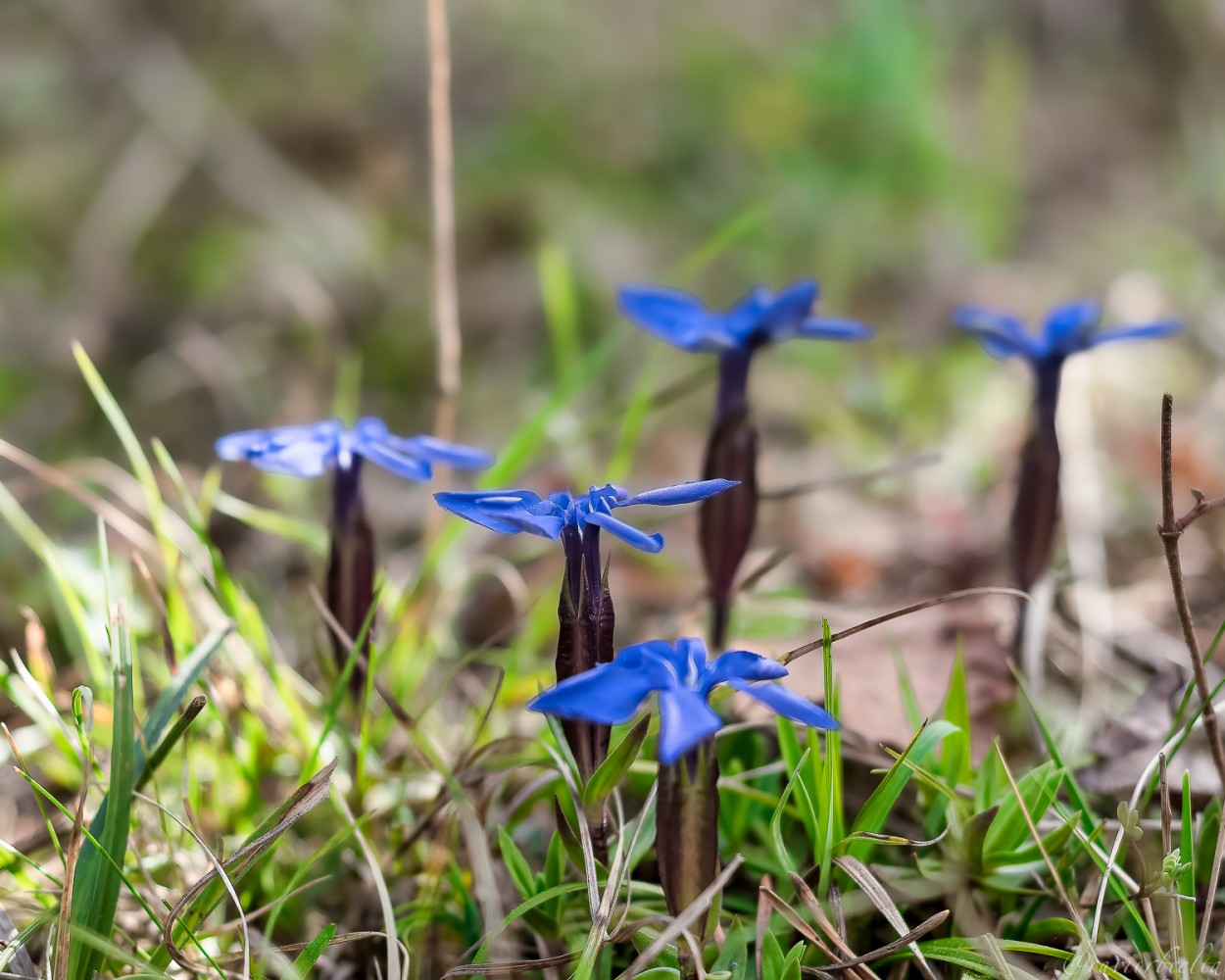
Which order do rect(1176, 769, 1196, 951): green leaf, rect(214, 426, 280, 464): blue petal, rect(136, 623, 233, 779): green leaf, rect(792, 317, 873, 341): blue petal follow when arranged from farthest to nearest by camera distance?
rect(792, 317, 873, 341): blue petal < rect(214, 426, 280, 464): blue petal < rect(136, 623, 233, 779): green leaf < rect(1176, 769, 1196, 951): green leaf

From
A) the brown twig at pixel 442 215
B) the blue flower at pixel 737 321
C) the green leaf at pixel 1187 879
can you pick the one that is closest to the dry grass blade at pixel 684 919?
the green leaf at pixel 1187 879

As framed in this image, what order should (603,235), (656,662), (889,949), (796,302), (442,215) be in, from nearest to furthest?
1. (656,662)
2. (889,949)
3. (796,302)
4. (442,215)
5. (603,235)

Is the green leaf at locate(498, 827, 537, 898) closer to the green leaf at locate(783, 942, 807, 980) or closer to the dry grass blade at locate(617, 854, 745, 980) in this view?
the dry grass blade at locate(617, 854, 745, 980)

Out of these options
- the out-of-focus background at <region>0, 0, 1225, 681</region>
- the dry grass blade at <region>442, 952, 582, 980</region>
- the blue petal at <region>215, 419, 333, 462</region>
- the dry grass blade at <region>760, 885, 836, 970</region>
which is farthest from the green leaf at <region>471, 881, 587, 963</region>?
the out-of-focus background at <region>0, 0, 1225, 681</region>

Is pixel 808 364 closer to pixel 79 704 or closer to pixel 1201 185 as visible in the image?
pixel 1201 185

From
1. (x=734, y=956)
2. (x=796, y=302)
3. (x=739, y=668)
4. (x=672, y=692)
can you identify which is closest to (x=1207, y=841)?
(x=734, y=956)

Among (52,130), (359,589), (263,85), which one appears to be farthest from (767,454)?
(52,130)

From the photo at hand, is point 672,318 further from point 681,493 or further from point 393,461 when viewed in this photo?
point 681,493
